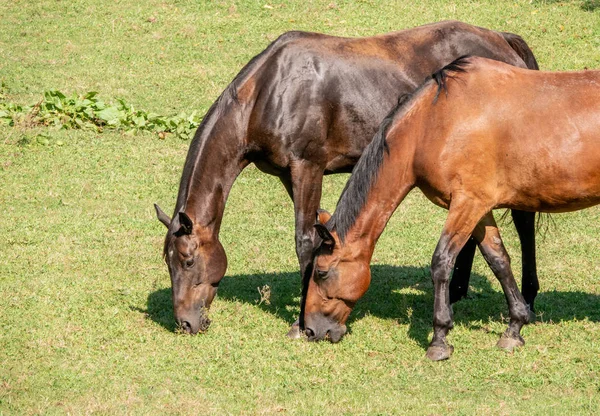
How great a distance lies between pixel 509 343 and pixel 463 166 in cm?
156

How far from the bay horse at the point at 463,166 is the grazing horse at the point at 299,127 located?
0.72 metres

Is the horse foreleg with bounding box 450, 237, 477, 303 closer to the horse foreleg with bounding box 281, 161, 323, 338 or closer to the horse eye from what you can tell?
the horse foreleg with bounding box 281, 161, 323, 338

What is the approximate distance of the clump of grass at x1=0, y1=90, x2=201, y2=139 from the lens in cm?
1355

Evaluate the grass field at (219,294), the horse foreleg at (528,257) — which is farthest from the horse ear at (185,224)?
the horse foreleg at (528,257)

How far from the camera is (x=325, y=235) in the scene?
714 centimetres

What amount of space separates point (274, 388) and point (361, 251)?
137 cm

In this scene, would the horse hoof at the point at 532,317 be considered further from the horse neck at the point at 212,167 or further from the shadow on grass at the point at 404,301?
the horse neck at the point at 212,167

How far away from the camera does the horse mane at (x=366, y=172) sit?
715 centimetres

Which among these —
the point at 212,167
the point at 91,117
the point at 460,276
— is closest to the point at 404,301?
the point at 460,276

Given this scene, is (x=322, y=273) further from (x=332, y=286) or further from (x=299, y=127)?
(x=299, y=127)

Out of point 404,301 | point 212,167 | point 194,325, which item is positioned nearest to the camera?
point 194,325

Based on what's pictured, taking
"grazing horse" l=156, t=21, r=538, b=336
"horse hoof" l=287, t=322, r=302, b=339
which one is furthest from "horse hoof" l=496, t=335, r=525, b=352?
"horse hoof" l=287, t=322, r=302, b=339

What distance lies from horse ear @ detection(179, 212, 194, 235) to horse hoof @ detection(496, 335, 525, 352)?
276 centimetres

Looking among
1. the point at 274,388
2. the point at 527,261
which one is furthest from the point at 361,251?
the point at 527,261
